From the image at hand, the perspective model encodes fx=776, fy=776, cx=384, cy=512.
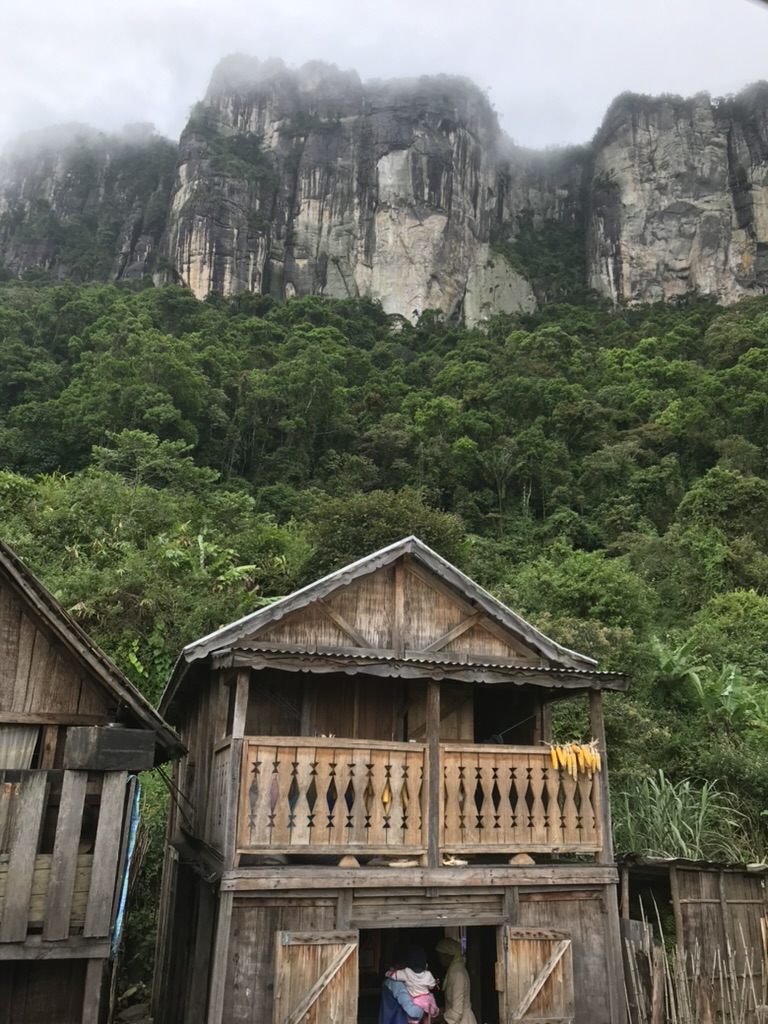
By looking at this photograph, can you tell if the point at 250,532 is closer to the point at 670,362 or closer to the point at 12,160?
the point at 670,362

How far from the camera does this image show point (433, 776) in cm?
880

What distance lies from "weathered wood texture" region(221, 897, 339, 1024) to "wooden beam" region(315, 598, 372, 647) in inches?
116

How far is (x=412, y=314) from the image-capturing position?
7856cm

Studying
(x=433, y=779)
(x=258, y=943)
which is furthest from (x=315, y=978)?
(x=433, y=779)

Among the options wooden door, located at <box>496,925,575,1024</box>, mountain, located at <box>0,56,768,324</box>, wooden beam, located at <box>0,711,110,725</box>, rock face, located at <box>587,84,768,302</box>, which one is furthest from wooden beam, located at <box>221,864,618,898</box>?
rock face, located at <box>587,84,768,302</box>

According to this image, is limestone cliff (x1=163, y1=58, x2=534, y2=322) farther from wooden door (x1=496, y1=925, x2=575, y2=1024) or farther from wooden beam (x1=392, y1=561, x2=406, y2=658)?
wooden door (x1=496, y1=925, x2=575, y2=1024)

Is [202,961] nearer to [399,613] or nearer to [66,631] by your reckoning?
[66,631]

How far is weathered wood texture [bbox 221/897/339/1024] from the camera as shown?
25.3 feet

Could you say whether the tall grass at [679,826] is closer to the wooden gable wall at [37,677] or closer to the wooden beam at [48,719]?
the wooden beam at [48,719]

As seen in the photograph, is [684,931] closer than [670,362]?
Yes

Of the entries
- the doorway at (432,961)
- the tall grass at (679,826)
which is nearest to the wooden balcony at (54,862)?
the doorway at (432,961)

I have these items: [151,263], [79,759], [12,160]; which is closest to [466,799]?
[79,759]

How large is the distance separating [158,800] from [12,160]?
10818 centimetres

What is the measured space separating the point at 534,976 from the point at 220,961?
353 cm
